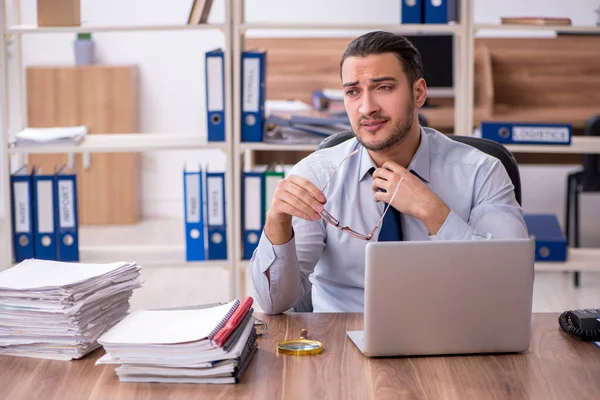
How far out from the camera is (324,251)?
1953 mm

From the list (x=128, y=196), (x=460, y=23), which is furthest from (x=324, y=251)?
(x=128, y=196)

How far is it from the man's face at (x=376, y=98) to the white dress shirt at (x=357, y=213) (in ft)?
0.35

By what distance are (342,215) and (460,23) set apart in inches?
55.2

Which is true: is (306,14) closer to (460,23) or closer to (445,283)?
(460,23)

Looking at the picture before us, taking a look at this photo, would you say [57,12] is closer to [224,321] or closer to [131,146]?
[131,146]

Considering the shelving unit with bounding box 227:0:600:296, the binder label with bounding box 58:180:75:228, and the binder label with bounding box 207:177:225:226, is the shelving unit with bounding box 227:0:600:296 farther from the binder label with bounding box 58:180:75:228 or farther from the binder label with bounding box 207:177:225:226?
the binder label with bounding box 58:180:75:228

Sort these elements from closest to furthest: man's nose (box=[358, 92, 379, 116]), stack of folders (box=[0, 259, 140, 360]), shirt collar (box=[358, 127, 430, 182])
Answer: stack of folders (box=[0, 259, 140, 360])
man's nose (box=[358, 92, 379, 116])
shirt collar (box=[358, 127, 430, 182])

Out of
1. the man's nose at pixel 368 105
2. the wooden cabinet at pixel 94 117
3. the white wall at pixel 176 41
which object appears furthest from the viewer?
the white wall at pixel 176 41

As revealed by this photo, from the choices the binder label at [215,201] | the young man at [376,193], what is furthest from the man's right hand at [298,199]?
the binder label at [215,201]

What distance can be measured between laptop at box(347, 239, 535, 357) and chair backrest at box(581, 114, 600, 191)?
312cm

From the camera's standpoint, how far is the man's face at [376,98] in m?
1.89

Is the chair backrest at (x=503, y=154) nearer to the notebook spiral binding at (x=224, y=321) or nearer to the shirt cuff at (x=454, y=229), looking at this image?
the shirt cuff at (x=454, y=229)

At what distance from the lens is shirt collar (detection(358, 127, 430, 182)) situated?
1.98 m

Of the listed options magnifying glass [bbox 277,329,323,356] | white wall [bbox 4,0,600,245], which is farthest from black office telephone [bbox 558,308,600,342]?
white wall [bbox 4,0,600,245]
